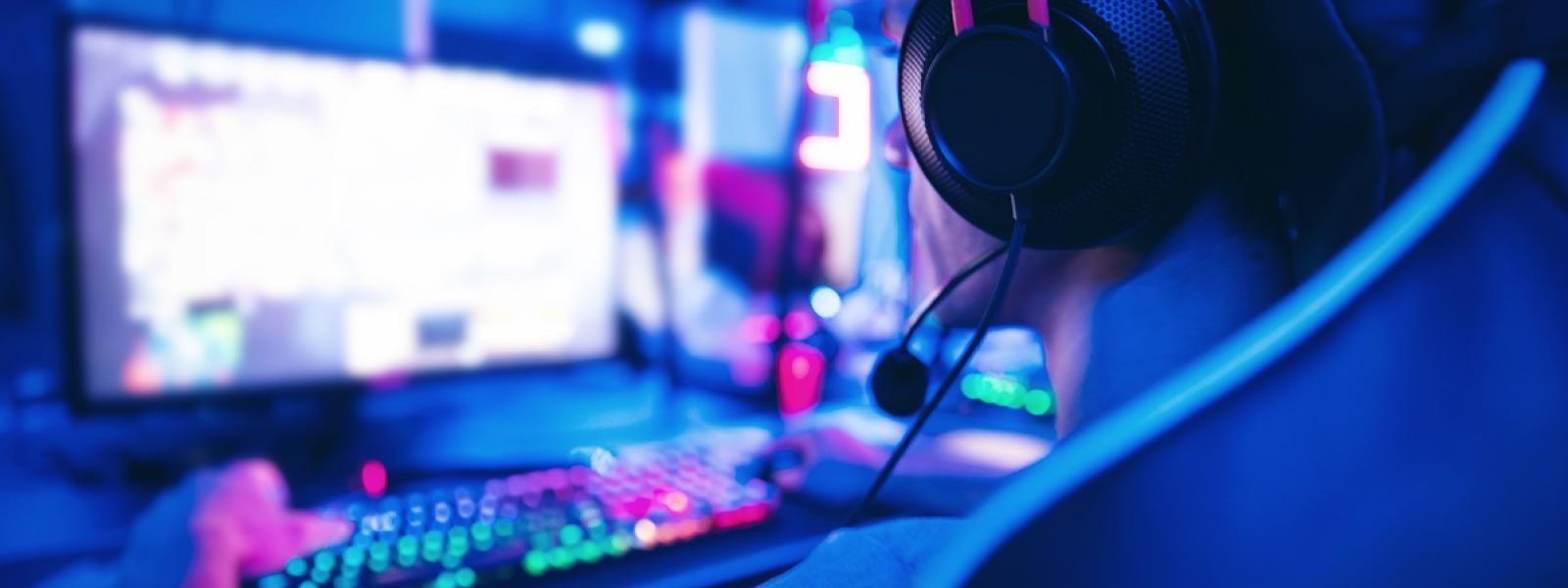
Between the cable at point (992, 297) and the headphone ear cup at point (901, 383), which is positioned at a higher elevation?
the cable at point (992, 297)

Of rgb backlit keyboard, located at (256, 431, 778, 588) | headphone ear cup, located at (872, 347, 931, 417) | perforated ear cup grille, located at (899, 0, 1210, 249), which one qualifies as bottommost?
rgb backlit keyboard, located at (256, 431, 778, 588)

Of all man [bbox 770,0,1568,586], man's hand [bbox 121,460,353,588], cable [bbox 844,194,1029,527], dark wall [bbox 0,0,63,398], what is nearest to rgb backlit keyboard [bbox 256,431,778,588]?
man's hand [bbox 121,460,353,588]

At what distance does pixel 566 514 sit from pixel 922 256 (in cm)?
32

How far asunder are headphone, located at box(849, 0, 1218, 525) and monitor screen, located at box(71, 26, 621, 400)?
2.17ft

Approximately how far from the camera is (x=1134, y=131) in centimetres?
37

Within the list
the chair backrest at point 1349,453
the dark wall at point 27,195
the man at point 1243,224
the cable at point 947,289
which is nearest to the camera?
the chair backrest at point 1349,453

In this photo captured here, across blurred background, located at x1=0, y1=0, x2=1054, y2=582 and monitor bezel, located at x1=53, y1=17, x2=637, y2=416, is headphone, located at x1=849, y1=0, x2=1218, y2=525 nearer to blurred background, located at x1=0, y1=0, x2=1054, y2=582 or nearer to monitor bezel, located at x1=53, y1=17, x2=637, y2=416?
blurred background, located at x1=0, y1=0, x2=1054, y2=582

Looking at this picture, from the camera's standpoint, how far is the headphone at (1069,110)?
0.36 metres

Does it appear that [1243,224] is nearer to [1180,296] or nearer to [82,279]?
[1180,296]

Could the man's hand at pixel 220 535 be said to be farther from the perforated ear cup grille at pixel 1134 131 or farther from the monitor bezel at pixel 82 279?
the perforated ear cup grille at pixel 1134 131

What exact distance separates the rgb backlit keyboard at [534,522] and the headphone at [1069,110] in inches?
13.4

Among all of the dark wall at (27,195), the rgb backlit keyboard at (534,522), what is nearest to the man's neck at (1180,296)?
the rgb backlit keyboard at (534,522)

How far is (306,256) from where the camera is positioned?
86 centimetres

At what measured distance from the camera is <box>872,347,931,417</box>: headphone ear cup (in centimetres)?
60
